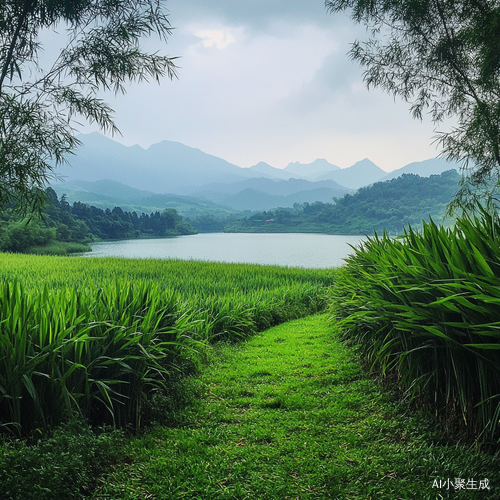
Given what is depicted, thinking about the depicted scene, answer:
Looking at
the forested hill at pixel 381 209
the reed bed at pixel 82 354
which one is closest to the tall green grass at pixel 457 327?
the reed bed at pixel 82 354

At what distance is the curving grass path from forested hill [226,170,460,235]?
39450mm

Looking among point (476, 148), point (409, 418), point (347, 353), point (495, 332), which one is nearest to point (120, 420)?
point (409, 418)

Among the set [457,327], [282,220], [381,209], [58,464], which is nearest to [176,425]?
[58,464]

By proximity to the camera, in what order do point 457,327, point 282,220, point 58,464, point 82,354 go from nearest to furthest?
point 58,464 < point 457,327 < point 82,354 < point 282,220

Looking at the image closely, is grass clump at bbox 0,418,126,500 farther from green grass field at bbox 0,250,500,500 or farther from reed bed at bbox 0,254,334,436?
reed bed at bbox 0,254,334,436

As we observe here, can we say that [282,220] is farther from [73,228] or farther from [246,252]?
[246,252]

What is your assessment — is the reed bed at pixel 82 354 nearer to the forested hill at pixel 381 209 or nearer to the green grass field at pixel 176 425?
the green grass field at pixel 176 425

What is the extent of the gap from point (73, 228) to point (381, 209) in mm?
40731

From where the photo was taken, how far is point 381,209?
52969mm

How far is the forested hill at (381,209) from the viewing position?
154 feet

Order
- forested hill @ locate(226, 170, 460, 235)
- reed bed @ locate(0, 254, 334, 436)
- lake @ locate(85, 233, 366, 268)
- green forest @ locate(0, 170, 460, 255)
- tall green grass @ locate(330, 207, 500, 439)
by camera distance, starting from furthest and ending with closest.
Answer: forested hill @ locate(226, 170, 460, 235) < green forest @ locate(0, 170, 460, 255) < lake @ locate(85, 233, 366, 268) < reed bed @ locate(0, 254, 334, 436) < tall green grass @ locate(330, 207, 500, 439)

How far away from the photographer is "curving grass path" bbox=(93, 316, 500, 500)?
2000mm

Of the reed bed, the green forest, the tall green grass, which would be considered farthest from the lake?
the reed bed

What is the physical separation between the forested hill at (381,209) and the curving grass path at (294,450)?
3945cm
